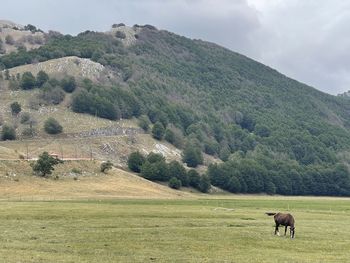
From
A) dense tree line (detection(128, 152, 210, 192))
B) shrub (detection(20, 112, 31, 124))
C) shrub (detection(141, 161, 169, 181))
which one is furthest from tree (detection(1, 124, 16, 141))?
shrub (detection(141, 161, 169, 181))

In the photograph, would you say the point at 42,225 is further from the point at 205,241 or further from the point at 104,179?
the point at 104,179

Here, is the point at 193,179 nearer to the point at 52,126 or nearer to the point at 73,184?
the point at 52,126

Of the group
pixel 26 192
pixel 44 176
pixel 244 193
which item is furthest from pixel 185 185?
pixel 26 192

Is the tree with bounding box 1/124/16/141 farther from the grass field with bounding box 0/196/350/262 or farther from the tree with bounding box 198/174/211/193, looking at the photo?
the grass field with bounding box 0/196/350/262

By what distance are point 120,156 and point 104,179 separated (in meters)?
51.6

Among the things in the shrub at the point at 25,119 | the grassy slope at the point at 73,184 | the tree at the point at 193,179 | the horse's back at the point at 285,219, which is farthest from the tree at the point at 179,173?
the horse's back at the point at 285,219

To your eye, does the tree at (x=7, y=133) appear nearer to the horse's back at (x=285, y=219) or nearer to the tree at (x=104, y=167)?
the tree at (x=104, y=167)

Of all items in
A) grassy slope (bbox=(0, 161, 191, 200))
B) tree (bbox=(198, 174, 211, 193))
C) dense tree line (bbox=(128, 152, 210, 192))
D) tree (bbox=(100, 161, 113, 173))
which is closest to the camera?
grassy slope (bbox=(0, 161, 191, 200))

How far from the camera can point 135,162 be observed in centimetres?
17562

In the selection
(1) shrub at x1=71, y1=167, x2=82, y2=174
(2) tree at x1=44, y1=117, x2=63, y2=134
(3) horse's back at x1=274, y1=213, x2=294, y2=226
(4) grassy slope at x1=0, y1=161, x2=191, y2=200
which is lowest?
(4) grassy slope at x1=0, y1=161, x2=191, y2=200

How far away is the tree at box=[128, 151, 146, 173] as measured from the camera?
576 feet

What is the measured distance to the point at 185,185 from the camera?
169875mm

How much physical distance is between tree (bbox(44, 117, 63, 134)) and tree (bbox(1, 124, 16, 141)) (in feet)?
34.6

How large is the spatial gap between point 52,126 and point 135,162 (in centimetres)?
3353
